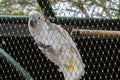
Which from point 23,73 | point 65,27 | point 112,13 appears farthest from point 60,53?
point 112,13

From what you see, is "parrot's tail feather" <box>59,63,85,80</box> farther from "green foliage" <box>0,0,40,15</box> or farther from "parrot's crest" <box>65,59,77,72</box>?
"green foliage" <box>0,0,40,15</box>

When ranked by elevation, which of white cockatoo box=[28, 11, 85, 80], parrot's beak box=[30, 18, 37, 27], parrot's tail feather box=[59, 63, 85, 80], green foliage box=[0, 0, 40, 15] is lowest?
green foliage box=[0, 0, 40, 15]

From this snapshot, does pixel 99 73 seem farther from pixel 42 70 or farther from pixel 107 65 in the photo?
pixel 42 70

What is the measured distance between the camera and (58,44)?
6.66 ft

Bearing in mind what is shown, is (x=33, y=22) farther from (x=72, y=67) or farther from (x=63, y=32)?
(x=72, y=67)

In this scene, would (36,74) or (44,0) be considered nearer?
(44,0)

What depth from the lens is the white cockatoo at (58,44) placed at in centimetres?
201

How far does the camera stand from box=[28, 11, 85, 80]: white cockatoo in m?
2.01

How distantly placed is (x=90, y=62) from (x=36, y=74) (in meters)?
0.29

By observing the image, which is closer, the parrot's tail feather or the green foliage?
the parrot's tail feather

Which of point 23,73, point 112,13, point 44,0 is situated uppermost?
point 44,0

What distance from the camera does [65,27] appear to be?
2.07m

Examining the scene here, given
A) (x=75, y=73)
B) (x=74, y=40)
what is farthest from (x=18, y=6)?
(x=75, y=73)

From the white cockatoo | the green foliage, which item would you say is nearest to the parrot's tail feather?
the white cockatoo
